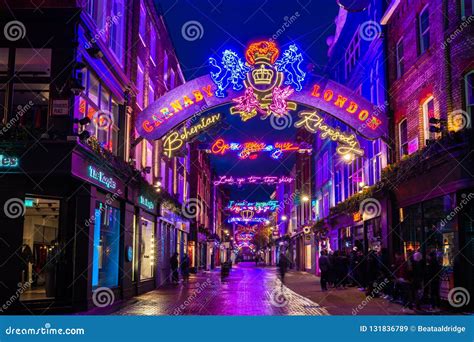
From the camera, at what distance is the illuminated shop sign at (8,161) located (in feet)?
48.3

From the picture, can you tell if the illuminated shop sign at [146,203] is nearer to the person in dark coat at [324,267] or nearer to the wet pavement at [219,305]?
the wet pavement at [219,305]

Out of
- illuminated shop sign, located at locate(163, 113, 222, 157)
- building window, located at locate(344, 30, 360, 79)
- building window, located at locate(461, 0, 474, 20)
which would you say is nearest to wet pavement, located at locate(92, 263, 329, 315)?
illuminated shop sign, located at locate(163, 113, 222, 157)

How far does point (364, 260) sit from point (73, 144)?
47.5 ft

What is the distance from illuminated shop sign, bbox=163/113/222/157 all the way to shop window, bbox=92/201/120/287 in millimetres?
3068

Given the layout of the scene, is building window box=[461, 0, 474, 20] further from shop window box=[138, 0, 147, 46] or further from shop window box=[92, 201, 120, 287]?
shop window box=[138, 0, 147, 46]

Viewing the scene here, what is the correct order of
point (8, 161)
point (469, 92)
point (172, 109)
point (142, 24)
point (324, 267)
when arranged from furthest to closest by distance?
point (142, 24), point (324, 267), point (172, 109), point (469, 92), point (8, 161)

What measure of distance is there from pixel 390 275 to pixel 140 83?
13815 millimetres

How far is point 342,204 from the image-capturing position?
3067 cm

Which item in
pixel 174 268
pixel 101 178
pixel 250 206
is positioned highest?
pixel 250 206

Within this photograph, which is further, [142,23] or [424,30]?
[142,23]

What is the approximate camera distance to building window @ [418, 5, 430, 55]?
19.0m

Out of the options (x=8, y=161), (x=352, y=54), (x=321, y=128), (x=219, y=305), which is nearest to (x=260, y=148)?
(x=321, y=128)

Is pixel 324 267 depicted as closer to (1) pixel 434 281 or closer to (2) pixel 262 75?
(1) pixel 434 281

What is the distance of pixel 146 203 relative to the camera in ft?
79.9
